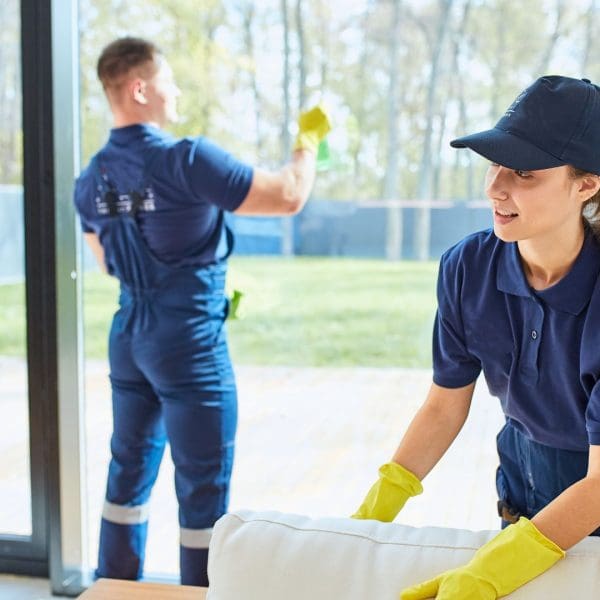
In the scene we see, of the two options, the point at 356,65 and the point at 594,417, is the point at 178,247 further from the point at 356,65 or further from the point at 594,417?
the point at 594,417

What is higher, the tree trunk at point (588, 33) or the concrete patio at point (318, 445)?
the tree trunk at point (588, 33)

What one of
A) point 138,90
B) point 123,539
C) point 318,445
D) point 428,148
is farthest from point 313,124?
point 123,539

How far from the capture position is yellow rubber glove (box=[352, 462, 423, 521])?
1.57 metres

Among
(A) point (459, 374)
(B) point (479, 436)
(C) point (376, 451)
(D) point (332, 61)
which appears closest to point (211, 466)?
(C) point (376, 451)

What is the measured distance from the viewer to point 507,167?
1.37m

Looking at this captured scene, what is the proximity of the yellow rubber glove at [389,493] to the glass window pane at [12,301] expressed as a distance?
1.36 m

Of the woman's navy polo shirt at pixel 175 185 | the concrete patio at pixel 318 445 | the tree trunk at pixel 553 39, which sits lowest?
the concrete patio at pixel 318 445

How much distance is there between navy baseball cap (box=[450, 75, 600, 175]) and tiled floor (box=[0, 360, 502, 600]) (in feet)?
3.66

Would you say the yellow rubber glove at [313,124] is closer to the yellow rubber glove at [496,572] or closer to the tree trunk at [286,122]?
the tree trunk at [286,122]

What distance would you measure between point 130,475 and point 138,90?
3.05 ft

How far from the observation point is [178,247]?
219 centimetres

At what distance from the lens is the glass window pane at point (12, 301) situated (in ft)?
8.21

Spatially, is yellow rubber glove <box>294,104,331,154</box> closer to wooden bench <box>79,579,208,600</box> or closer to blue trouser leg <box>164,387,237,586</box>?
blue trouser leg <box>164,387,237,586</box>

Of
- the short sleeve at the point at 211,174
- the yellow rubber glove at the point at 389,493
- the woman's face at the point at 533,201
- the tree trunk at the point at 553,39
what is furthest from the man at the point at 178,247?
the woman's face at the point at 533,201
